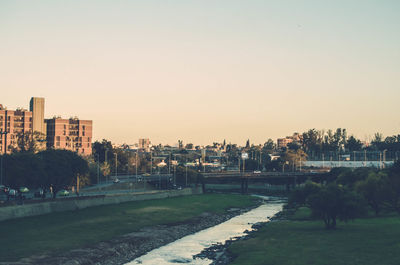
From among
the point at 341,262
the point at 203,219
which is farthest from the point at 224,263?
the point at 203,219

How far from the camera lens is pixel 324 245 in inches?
2840

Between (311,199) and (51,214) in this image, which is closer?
(311,199)

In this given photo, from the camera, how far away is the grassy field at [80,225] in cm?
7131

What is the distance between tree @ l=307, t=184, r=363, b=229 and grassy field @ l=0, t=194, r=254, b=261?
32.7 metres

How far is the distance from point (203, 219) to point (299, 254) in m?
56.3

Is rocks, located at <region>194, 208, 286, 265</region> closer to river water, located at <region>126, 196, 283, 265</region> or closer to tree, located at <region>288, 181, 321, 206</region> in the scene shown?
river water, located at <region>126, 196, 283, 265</region>

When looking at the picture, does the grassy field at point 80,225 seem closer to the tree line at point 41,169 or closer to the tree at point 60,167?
the tree at point 60,167

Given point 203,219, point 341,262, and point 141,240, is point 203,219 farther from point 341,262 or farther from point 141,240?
point 341,262

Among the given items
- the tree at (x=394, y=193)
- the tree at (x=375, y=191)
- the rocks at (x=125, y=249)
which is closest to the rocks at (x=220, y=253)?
the rocks at (x=125, y=249)

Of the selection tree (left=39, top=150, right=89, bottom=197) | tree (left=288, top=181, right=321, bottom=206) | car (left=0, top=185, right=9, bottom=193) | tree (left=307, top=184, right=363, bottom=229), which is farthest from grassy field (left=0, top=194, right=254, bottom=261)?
tree (left=307, top=184, right=363, bottom=229)

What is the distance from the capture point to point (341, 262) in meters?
61.1

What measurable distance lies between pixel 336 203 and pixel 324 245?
14376 mm

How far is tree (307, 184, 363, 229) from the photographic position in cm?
8500

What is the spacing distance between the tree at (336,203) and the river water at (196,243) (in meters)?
15.0
